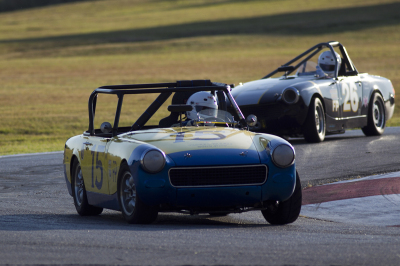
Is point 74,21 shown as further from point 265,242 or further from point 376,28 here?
point 265,242

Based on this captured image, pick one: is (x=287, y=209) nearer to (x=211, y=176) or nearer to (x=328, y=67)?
(x=211, y=176)

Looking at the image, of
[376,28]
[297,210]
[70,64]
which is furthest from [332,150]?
[376,28]

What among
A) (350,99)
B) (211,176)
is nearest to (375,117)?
(350,99)

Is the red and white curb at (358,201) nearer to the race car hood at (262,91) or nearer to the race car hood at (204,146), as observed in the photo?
the race car hood at (204,146)

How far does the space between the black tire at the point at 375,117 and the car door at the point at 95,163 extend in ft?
29.0

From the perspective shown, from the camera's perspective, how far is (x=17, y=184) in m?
10.9

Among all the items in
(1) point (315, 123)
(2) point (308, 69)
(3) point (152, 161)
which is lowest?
(1) point (315, 123)

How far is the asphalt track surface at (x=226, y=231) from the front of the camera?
5.31 m

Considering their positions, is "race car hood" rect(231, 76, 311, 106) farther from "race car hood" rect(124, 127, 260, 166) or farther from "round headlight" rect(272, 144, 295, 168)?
"round headlight" rect(272, 144, 295, 168)

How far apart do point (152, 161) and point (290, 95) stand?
770 cm

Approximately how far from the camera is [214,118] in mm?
8094

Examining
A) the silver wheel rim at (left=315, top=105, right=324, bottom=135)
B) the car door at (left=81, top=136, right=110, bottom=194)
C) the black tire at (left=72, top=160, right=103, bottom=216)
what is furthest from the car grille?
the silver wheel rim at (left=315, top=105, right=324, bottom=135)

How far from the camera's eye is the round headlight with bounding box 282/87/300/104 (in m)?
14.0

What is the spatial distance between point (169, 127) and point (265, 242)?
240cm
